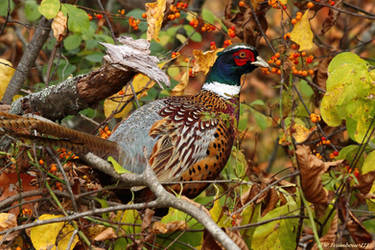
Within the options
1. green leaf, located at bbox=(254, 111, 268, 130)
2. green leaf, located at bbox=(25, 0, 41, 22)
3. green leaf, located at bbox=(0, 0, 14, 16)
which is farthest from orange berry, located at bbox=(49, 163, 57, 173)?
green leaf, located at bbox=(254, 111, 268, 130)

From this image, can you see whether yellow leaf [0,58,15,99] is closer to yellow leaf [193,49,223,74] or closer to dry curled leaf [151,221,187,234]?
yellow leaf [193,49,223,74]

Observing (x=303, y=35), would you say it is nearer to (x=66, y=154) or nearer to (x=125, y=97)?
(x=125, y=97)

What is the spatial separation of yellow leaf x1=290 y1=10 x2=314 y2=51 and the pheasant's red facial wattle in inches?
24.5

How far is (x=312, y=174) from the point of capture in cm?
236

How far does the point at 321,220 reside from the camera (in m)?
2.59

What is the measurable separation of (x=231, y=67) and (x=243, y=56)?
147 mm

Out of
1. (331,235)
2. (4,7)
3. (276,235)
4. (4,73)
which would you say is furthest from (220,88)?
(331,235)

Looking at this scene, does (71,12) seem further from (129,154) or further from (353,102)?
(353,102)

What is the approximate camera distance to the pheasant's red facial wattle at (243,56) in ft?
13.7

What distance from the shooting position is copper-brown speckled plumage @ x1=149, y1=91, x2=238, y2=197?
341 centimetres

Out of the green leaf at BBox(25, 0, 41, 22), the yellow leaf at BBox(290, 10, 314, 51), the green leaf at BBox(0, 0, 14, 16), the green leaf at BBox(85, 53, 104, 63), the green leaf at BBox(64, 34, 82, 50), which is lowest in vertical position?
the green leaf at BBox(85, 53, 104, 63)

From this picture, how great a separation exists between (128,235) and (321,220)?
89cm

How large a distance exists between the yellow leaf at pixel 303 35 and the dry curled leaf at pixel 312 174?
1.28 m

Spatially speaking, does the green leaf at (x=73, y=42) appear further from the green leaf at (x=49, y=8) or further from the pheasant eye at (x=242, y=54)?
the pheasant eye at (x=242, y=54)
